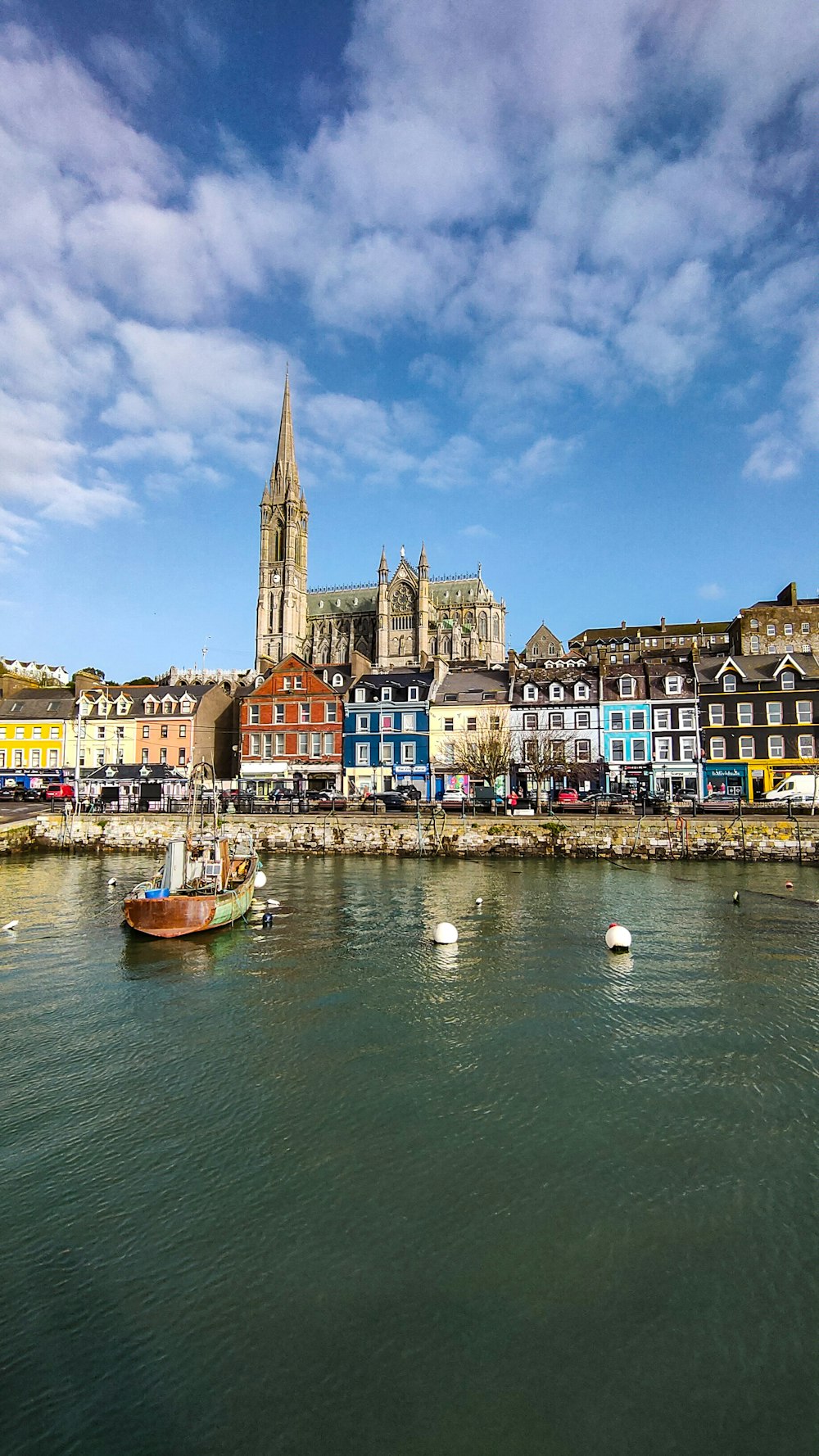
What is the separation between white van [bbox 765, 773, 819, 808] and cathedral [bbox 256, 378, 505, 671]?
69.5 metres

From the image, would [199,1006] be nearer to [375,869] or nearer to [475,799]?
[375,869]

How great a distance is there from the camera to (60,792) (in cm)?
6412

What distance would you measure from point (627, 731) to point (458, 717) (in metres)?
13.9

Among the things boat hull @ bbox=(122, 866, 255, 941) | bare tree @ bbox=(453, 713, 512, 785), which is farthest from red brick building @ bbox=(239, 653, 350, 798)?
boat hull @ bbox=(122, 866, 255, 941)

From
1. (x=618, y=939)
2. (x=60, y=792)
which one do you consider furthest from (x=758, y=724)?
(x=60, y=792)

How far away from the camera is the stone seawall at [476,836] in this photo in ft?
144

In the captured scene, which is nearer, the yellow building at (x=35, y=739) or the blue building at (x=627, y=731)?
the blue building at (x=627, y=731)

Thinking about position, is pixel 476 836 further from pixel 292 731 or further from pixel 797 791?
pixel 292 731

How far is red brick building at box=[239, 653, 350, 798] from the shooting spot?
220 ft

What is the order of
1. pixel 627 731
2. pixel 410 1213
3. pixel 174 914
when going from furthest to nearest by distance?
pixel 627 731, pixel 174 914, pixel 410 1213

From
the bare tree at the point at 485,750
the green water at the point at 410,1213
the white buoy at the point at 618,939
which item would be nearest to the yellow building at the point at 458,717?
the bare tree at the point at 485,750

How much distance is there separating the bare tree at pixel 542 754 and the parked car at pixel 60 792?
38171 mm

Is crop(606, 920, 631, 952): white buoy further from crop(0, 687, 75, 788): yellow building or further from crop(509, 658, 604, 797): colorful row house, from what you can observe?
crop(0, 687, 75, 788): yellow building

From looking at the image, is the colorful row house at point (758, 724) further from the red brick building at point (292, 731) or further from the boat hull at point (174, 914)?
the boat hull at point (174, 914)
